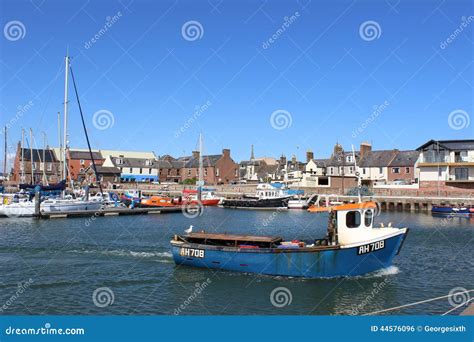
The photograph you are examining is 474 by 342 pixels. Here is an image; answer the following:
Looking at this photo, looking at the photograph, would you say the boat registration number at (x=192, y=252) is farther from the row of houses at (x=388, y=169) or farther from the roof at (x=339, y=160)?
the roof at (x=339, y=160)

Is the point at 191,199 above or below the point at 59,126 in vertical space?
below

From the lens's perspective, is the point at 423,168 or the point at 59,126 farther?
the point at 423,168

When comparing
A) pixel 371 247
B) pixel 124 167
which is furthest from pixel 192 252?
pixel 124 167

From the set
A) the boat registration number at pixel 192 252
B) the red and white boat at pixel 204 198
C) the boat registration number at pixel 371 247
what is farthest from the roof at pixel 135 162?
the boat registration number at pixel 371 247

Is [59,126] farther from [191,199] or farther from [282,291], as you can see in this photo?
[282,291]

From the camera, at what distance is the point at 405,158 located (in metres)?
89.7

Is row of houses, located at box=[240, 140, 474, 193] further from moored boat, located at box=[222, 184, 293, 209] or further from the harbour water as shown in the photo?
the harbour water

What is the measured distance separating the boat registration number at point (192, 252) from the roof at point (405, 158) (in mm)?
70481

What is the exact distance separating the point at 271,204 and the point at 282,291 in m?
54.2

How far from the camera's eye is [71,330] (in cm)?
1294

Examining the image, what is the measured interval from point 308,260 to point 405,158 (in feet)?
236

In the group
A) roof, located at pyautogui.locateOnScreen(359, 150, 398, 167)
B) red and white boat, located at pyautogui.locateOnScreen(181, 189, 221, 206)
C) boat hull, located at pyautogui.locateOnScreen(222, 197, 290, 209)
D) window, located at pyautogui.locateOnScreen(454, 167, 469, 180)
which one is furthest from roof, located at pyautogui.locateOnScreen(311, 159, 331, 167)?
window, located at pyautogui.locateOnScreen(454, 167, 469, 180)

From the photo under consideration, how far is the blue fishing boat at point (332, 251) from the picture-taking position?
23.4 m

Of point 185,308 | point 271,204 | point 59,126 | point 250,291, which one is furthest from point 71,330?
point 271,204
